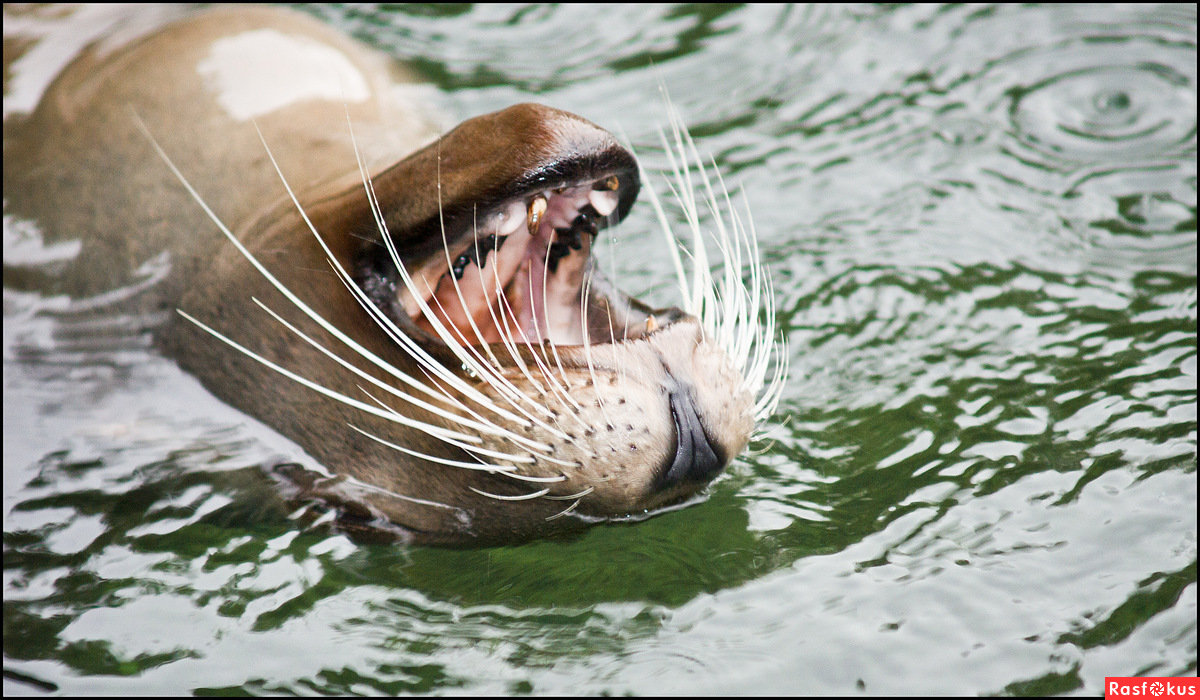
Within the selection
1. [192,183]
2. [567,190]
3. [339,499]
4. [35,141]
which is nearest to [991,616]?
[567,190]

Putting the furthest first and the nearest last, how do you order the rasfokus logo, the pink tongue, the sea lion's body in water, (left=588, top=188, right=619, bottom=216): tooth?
the pink tongue
(left=588, top=188, right=619, bottom=216): tooth
the sea lion's body in water
the rasfokus logo

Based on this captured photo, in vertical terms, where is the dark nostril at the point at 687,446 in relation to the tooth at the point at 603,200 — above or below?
below

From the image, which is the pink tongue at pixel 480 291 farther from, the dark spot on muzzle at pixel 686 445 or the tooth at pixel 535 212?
the dark spot on muzzle at pixel 686 445

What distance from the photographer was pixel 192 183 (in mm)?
3393

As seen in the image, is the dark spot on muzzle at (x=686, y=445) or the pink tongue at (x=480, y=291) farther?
the pink tongue at (x=480, y=291)

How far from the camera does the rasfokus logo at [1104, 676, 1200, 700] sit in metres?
2.38

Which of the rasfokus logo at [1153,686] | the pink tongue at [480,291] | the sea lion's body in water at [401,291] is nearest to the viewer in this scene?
the rasfokus logo at [1153,686]

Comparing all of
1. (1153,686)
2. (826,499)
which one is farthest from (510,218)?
(1153,686)

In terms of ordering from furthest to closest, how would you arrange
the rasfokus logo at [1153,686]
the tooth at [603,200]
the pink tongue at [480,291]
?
the pink tongue at [480,291], the tooth at [603,200], the rasfokus logo at [1153,686]

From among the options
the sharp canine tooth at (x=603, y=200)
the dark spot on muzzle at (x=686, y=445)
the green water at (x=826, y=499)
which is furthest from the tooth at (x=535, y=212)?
the green water at (x=826, y=499)

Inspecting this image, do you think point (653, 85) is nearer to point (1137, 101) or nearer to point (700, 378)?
point (1137, 101)

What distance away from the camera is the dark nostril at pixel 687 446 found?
8.08 feet

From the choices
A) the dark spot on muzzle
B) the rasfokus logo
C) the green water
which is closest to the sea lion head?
the dark spot on muzzle

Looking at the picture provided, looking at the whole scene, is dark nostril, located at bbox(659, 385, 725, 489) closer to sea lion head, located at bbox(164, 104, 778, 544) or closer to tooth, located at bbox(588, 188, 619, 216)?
sea lion head, located at bbox(164, 104, 778, 544)
